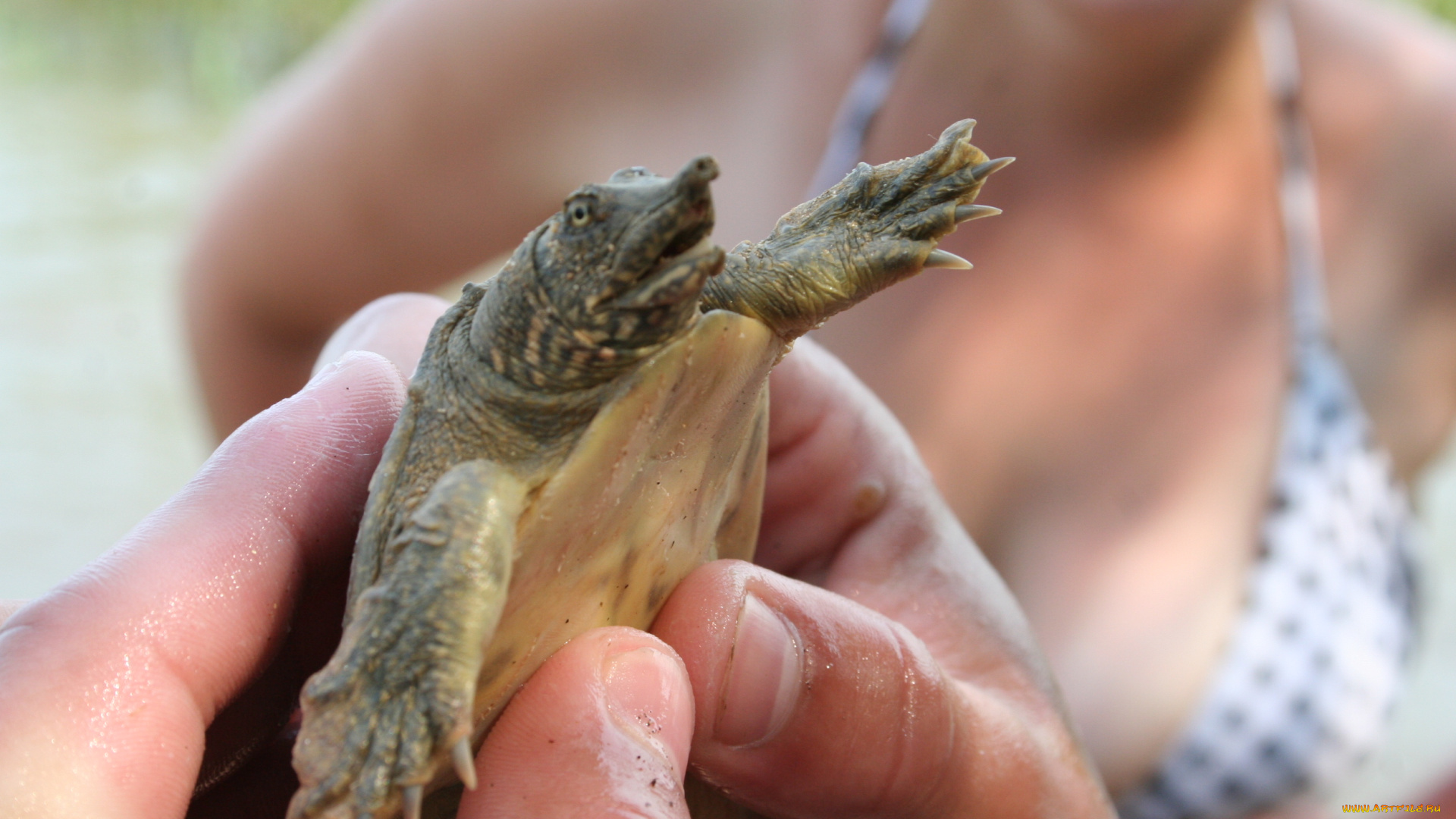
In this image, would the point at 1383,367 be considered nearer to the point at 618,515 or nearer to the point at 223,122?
the point at 618,515

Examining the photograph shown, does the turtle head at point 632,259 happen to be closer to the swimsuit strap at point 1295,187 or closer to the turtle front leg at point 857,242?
the turtle front leg at point 857,242

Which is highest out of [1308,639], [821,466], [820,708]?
[821,466]

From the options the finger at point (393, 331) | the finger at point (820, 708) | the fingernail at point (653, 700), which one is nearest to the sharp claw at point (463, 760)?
the fingernail at point (653, 700)

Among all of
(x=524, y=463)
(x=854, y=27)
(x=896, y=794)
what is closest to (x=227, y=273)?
(x=854, y=27)

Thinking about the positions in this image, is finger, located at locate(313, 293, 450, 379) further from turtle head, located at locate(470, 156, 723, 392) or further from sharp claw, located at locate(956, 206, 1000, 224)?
sharp claw, located at locate(956, 206, 1000, 224)

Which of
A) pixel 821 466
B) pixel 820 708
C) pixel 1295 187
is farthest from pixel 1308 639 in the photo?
pixel 820 708

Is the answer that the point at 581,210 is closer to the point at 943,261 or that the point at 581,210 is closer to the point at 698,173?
the point at 698,173
